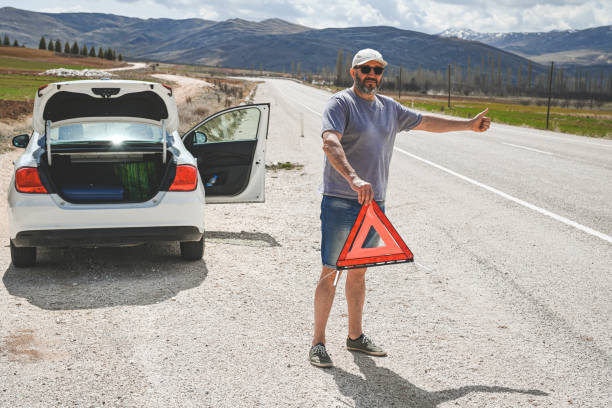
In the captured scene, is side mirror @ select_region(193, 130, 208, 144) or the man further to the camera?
side mirror @ select_region(193, 130, 208, 144)

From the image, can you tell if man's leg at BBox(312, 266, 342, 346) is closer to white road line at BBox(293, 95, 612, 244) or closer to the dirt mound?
white road line at BBox(293, 95, 612, 244)

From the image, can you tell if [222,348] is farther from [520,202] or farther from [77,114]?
[520,202]

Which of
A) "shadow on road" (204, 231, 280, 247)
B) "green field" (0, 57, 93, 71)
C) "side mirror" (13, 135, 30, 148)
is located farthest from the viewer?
"green field" (0, 57, 93, 71)

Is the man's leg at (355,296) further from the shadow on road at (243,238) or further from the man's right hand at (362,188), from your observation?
the shadow on road at (243,238)

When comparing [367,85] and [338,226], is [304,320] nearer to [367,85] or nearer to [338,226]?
[338,226]

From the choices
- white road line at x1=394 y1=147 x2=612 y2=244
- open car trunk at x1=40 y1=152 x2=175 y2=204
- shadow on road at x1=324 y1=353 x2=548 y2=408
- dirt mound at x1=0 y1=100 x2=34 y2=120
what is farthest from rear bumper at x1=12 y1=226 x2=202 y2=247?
dirt mound at x1=0 y1=100 x2=34 y2=120

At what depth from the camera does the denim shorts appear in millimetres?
3773

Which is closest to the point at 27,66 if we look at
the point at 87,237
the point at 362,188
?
the point at 87,237

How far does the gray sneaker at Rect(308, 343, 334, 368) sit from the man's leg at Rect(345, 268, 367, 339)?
0.28 meters

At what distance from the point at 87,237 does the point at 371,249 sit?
9.87 feet

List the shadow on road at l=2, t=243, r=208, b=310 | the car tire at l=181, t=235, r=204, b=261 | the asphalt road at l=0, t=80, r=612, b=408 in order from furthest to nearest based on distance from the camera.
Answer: the car tire at l=181, t=235, r=204, b=261, the shadow on road at l=2, t=243, r=208, b=310, the asphalt road at l=0, t=80, r=612, b=408

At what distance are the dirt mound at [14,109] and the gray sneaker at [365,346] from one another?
24.3 m

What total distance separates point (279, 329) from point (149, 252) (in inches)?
109

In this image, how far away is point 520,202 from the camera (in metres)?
9.41
